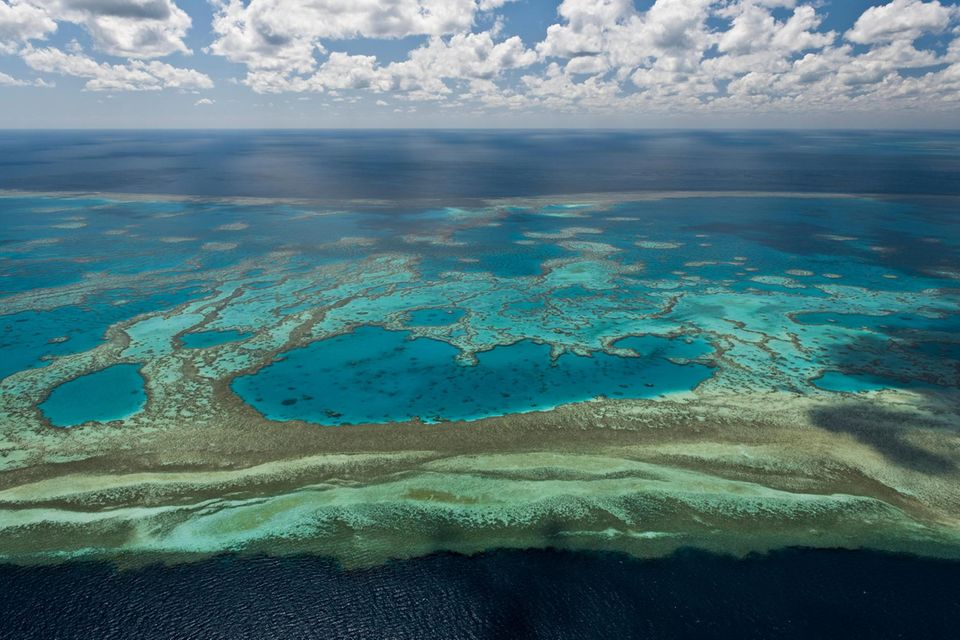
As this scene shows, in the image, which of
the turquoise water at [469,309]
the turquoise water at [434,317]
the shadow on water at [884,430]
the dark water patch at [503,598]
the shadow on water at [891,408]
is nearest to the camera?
the dark water patch at [503,598]

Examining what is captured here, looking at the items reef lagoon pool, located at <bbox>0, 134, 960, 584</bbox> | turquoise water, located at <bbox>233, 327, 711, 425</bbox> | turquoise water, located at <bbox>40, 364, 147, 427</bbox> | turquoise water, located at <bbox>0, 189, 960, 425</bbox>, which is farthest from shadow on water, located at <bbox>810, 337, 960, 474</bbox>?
turquoise water, located at <bbox>40, 364, 147, 427</bbox>

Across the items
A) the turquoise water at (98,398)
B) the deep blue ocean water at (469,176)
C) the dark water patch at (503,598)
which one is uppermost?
the dark water patch at (503,598)

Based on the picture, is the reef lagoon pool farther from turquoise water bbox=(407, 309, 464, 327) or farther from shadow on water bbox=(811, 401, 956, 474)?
turquoise water bbox=(407, 309, 464, 327)

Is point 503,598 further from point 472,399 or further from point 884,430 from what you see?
point 884,430

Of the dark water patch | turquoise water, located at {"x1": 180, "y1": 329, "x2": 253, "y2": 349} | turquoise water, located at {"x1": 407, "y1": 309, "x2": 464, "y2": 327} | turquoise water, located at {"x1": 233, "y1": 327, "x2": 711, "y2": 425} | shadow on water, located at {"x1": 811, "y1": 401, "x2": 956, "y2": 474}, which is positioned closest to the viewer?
the dark water patch

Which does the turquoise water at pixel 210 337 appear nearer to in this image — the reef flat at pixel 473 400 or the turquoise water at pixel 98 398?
the reef flat at pixel 473 400

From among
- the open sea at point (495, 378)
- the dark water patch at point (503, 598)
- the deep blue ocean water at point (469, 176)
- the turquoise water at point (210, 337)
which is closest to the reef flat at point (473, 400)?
the turquoise water at point (210, 337)

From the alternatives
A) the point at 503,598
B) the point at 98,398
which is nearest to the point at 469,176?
the point at 98,398
